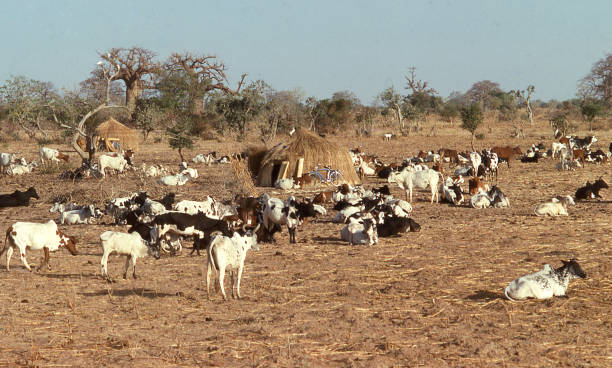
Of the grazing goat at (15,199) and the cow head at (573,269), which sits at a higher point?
the grazing goat at (15,199)

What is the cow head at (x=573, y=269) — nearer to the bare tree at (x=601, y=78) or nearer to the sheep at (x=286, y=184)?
the sheep at (x=286, y=184)

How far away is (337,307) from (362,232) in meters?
4.56

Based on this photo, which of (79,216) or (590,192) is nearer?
(79,216)

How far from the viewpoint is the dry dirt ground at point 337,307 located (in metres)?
6.14

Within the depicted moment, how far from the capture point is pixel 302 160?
22312 millimetres

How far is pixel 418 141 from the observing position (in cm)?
4175

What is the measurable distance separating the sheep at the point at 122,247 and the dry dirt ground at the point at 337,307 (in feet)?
0.93

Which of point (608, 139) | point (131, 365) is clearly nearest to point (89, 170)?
point (131, 365)

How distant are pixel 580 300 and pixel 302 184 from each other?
14202 millimetres

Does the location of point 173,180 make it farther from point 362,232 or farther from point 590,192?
point 590,192

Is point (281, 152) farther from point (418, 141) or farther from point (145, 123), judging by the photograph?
point (145, 123)

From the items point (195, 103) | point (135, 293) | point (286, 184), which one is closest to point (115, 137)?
point (286, 184)

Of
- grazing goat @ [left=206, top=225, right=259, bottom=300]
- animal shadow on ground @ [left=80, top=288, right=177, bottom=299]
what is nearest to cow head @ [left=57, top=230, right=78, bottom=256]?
animal shadow on ground @ [left=80, top=288, right=177, bottom=299]

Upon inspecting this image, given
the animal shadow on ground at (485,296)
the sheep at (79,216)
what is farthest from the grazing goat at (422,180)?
the animal shadow on ground at (485,296)
